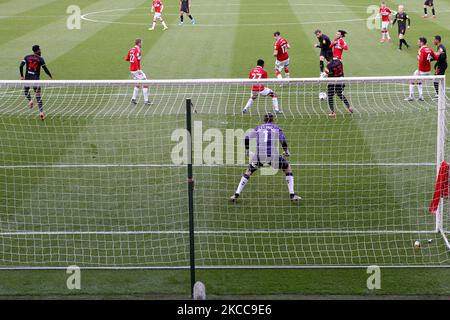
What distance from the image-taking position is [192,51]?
28.9 metres

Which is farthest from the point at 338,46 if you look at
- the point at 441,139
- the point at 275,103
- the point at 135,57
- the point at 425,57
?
the point at 441,139

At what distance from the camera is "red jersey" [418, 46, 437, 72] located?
21.0 meters

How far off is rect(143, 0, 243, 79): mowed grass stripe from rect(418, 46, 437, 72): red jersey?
254 inches

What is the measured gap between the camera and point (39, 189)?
1427cm

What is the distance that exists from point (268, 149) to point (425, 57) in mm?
9522

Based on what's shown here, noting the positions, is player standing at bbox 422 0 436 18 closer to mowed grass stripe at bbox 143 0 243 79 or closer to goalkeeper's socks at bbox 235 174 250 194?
mowed grass stripe at bbox 143 0 243 79

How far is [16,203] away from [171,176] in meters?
3.13

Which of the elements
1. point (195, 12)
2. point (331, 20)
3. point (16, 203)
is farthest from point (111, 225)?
point (195, 12)

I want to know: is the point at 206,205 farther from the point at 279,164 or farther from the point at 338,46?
the point at 338,46

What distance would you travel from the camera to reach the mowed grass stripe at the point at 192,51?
83.3 feet

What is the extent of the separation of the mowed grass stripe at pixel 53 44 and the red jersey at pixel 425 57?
38.3ft

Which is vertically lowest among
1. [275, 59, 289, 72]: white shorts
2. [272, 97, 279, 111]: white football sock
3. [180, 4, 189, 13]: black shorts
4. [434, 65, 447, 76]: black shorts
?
[272, 97, 279, 111]: white football sock

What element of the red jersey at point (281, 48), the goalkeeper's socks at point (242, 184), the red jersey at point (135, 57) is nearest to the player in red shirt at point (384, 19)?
the red jersey at point (281, 48)
